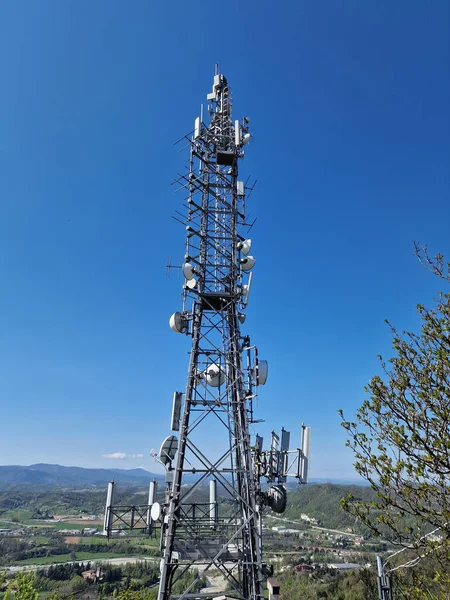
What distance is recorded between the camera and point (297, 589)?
43.8 meters

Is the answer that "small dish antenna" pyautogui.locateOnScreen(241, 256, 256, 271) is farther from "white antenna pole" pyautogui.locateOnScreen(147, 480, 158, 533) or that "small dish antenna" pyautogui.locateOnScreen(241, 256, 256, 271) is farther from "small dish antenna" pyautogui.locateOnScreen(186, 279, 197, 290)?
"white antenna pole" pyautogui.locateOnScreen(147, 480, 158, 533)

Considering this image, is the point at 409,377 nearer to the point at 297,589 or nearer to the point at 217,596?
the point at 217,596

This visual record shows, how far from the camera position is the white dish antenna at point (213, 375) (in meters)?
9.10

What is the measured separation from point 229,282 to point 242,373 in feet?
7.50

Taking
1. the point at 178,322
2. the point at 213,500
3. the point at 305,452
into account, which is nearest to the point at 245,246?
the point at 178,322

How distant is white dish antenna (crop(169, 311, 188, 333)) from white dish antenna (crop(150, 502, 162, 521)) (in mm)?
3678

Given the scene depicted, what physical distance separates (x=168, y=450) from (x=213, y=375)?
1841mm

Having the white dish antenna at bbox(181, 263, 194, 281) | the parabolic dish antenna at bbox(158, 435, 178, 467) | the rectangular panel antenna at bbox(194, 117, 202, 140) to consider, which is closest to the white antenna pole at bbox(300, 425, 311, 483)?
the parabolic dish antenna at bbox(158, 435, 178, 467)

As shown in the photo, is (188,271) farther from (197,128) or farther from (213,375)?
(197,128)

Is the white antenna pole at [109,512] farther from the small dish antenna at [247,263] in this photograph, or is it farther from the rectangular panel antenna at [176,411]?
the small dish antenna at [247,263]

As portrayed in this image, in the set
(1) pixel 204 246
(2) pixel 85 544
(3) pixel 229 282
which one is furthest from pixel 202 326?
(2) pixel 85 544

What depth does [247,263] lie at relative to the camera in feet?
33.6

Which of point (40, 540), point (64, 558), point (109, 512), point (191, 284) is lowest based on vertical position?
point (40, 540)

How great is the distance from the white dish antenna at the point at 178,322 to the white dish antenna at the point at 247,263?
79.1 inches
